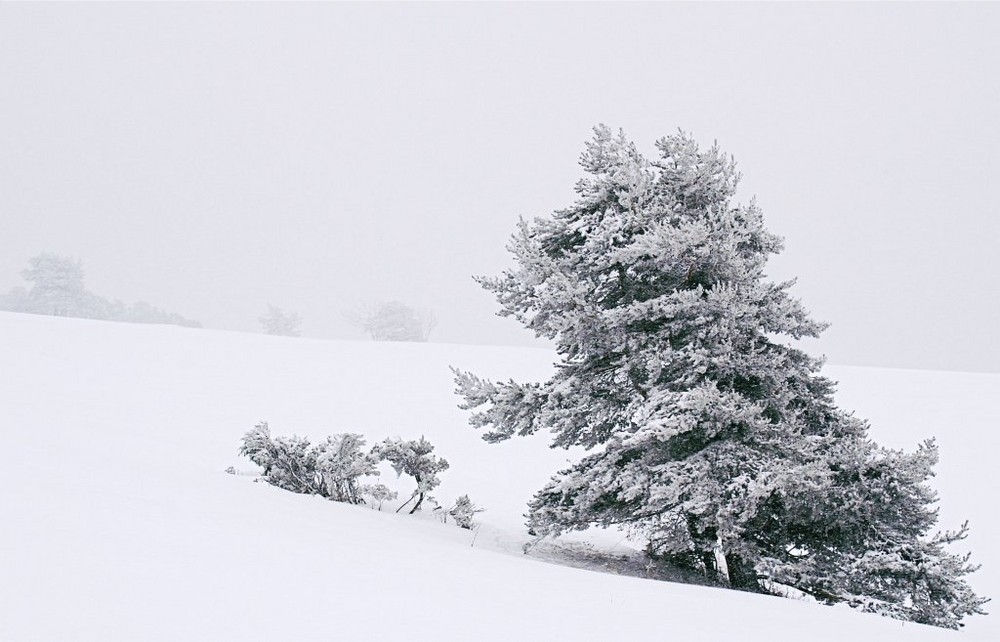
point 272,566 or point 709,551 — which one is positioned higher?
point 709,551

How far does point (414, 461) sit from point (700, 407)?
430cm

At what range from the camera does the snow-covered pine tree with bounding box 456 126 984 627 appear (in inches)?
300

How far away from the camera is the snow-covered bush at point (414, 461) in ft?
31.4

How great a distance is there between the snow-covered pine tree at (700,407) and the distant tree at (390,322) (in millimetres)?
54680

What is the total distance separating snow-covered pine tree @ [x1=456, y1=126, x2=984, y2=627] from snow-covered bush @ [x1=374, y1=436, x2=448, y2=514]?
1.10m

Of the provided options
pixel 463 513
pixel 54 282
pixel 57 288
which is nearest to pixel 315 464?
pixel 463 513

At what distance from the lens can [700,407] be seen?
7426mm

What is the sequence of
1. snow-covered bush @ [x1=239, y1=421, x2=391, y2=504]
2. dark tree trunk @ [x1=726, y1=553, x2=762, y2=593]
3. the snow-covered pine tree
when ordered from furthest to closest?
snow-covered bush @ [x1=239, y1=421, x2=391, y2=504] < dark tree trunk @ [x1=726, y1=553, x2=762, y2=593] < the snow-covered pine tree

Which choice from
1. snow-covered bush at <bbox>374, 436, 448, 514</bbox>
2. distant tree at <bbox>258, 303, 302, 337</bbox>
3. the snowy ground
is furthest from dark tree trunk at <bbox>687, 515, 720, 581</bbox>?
distant tree at <bbox>258, 303, 302, 337</bbox>

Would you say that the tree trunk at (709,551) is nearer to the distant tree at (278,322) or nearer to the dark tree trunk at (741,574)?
the dark tree trunk at (741,574)

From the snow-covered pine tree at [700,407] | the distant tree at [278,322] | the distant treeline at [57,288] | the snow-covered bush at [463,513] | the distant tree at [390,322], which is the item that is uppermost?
the distant tree at [390,322]

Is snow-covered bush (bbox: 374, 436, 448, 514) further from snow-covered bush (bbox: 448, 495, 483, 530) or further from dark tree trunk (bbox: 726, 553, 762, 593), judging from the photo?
dark tree trunk (bbox: 726, 553, 762, 593)

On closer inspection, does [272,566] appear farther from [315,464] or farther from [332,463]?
[315,464]

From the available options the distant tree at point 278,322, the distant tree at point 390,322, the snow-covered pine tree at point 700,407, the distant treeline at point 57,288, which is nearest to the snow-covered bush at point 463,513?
the snow-covered pine tree at point 700,407
